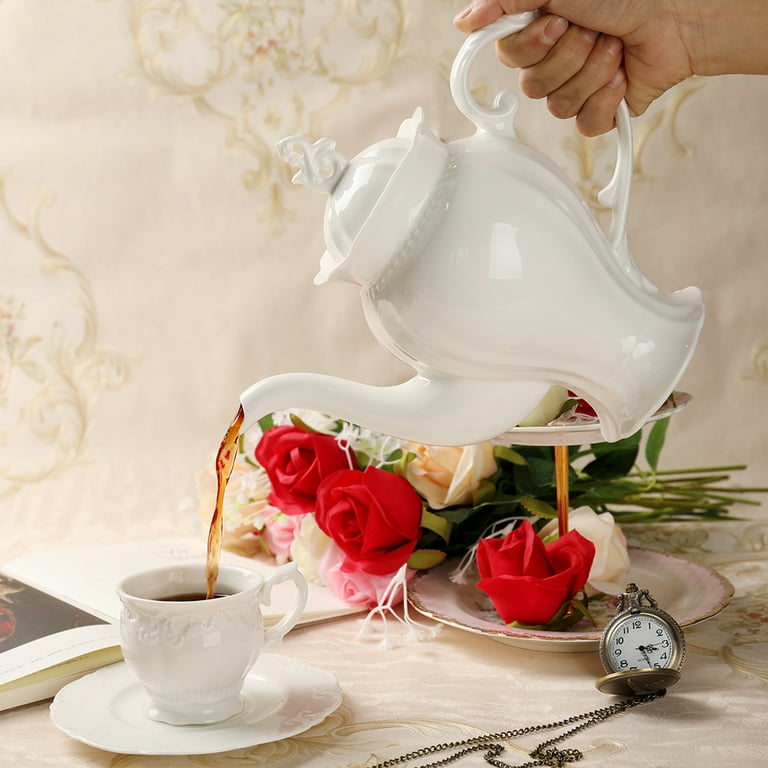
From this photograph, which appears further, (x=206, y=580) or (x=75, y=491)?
(x=75, y=491)

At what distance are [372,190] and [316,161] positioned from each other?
0.15ft

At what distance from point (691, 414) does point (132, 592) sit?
1176 millimetres

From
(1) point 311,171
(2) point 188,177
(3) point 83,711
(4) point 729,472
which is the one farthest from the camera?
(2) point 188,177

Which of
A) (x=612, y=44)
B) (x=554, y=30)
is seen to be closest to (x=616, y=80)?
(x=612, y=44)

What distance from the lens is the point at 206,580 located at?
0.94 meters

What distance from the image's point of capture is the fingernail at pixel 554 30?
0.80m

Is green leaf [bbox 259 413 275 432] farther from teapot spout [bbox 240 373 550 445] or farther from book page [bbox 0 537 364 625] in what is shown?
teapot spout [bbox 240 373 550 445]

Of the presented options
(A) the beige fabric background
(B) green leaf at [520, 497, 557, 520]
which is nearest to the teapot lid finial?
(B) green leaf at [520, 497, 557, 520]

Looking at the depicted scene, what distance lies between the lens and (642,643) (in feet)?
3.05

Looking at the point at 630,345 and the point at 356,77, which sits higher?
the point at 356,77

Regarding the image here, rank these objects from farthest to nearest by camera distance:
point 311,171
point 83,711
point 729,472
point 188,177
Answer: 1. point 188,177
2. point 729,472
3. point 83,711
4. point 311,171

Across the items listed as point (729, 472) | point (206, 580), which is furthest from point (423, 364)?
point (729, 472)

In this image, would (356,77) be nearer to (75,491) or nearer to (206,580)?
(75,491)

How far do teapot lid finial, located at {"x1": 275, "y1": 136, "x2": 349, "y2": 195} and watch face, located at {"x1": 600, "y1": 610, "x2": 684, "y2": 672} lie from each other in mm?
490
